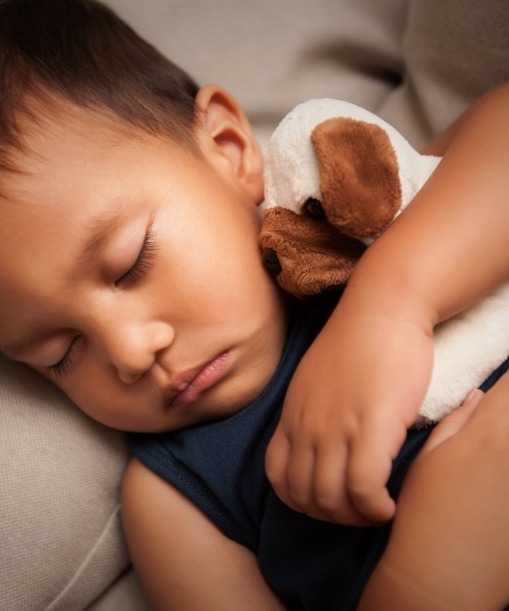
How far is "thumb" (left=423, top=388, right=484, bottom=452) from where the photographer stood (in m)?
0.71

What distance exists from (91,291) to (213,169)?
9.3 inches

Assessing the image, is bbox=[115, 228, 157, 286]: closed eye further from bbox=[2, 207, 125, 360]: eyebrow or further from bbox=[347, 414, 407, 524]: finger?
bbox=[347, 414, 407, 524]: finger

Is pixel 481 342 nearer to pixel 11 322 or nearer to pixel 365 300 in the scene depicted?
pixel 365 300

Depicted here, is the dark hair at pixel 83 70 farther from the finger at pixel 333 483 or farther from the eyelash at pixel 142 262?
the finger at pixel 333 483

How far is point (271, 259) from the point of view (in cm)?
80

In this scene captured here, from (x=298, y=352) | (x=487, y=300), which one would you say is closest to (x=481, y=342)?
(x=487, y=300)

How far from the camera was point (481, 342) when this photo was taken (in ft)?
2.40

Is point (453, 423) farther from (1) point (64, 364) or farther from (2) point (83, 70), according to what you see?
(2) point (83, 70)

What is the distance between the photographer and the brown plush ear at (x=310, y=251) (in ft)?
2.46

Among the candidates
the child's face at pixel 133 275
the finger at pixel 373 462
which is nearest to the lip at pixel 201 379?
the child's face at pixel 133 275

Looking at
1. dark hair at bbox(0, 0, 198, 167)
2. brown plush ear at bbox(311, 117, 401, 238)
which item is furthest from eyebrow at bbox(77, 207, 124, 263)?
brown plush ear at bbox(311, 117, 401, 238)

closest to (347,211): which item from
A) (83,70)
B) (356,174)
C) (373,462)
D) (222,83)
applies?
(356,174)

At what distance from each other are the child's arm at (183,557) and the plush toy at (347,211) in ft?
1.14

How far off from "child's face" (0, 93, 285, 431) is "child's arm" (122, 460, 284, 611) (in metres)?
0.14
